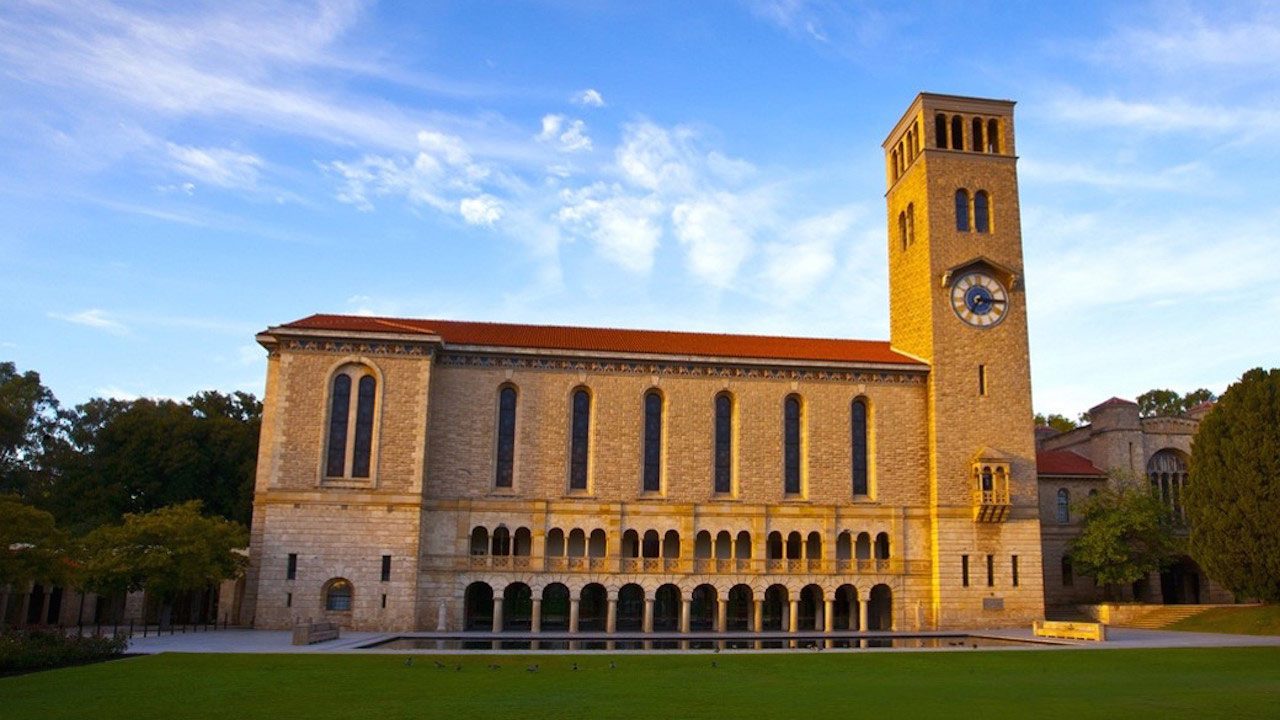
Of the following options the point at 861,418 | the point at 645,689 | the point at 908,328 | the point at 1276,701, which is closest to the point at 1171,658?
the point at 1276,701

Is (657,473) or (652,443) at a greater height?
(652,443)

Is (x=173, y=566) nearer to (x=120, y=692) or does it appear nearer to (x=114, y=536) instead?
(x=114, y=536)

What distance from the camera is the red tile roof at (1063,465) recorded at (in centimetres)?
5469

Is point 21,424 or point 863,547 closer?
point 863,547

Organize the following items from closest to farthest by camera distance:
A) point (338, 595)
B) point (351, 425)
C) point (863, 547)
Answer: point (338, 595), point (351, 425), point (863, 547)

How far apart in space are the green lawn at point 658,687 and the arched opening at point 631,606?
58.1 ft

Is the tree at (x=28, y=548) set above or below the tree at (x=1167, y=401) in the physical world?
below

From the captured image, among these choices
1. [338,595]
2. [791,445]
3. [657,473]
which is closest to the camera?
[338,595]

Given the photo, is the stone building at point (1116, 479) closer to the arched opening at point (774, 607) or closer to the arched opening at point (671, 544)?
the arched opening at point (774, 607)

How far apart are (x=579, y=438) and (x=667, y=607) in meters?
9.32

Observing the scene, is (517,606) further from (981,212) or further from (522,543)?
(981,212)

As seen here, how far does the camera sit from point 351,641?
3478 centimetres

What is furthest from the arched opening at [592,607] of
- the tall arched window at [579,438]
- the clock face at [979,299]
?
the clock face at [979,299]

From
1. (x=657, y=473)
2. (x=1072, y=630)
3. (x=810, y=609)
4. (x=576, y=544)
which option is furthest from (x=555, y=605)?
(x=1072, y=630)
